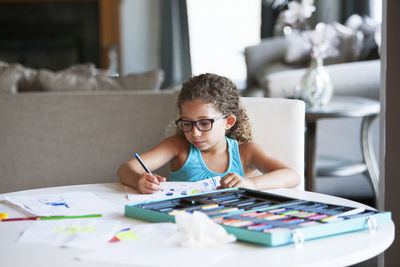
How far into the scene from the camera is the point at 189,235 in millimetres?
1050

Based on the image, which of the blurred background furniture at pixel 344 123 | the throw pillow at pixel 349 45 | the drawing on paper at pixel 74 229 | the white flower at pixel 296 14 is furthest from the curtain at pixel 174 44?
the drawing on paper at pixel 74 229

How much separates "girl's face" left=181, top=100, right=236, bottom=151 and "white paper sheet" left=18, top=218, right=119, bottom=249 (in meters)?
0.61

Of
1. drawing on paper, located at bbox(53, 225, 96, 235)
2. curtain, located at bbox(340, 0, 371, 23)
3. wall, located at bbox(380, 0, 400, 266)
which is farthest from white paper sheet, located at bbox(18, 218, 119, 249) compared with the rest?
curtain, located at bbox(340, 0, 371, 23)

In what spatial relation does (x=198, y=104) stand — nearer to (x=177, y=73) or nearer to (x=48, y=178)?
(x=48, y=178)

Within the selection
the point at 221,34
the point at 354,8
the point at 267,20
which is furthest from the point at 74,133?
the point at 221,34

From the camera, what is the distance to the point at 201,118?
1.84 m

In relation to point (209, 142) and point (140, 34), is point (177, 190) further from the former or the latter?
point (140, 34)

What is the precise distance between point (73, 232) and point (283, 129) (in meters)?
0.91

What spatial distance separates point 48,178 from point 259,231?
1.94 m

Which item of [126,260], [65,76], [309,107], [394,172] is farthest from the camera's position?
[309,107]

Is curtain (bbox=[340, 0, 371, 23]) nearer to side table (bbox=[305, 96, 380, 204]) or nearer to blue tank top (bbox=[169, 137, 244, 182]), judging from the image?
side table (bbox=[305, 96, 380, 204])

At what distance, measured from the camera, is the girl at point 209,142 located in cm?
182

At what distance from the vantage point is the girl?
1.82 metres

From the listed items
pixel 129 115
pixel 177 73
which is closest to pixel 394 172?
pixel 129 115
